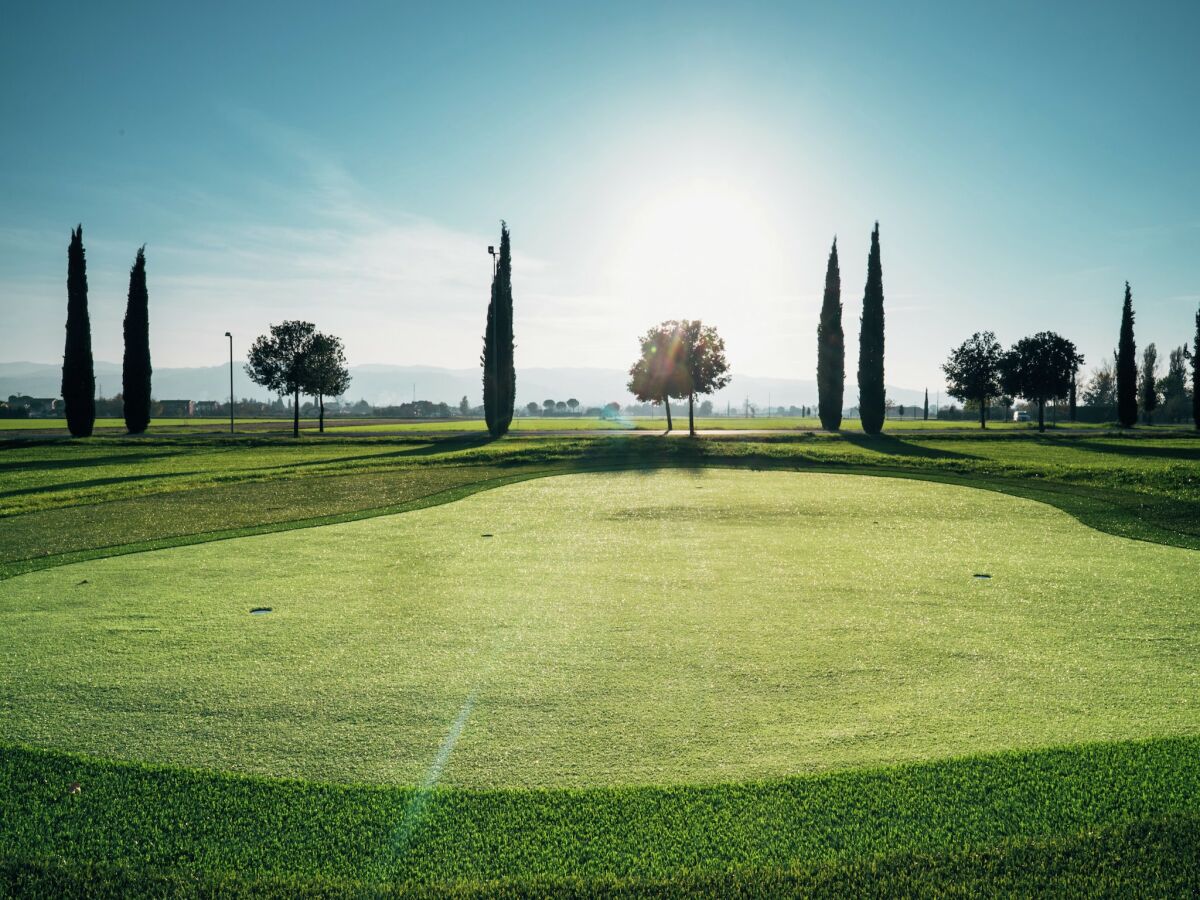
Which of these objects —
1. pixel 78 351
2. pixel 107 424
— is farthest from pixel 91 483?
pixel 107 424

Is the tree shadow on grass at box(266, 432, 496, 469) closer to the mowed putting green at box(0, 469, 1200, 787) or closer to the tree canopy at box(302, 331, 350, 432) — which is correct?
the tree canopy at box(302, 331, 350, 432)

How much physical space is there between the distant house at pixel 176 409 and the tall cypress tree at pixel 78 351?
140 feet

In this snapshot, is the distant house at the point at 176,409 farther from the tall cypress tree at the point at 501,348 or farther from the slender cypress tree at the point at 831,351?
the slender cypress tree at the point at 831,351

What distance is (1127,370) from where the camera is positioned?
51375mm

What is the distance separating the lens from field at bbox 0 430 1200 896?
2416 millimetres

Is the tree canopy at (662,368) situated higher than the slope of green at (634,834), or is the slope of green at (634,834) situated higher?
the tree canopy at (662,368)

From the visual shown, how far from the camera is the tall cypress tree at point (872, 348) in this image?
42.0m

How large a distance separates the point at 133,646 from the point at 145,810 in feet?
7.48

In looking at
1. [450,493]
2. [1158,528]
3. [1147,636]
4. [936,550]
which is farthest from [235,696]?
[1158,528]

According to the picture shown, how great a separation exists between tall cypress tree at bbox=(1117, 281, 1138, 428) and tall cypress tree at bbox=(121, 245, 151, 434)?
67.7m

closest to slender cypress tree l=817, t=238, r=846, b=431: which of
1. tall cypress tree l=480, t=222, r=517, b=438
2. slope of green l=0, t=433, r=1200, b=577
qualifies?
slope of green l=0, t=433, r=1200, b=577

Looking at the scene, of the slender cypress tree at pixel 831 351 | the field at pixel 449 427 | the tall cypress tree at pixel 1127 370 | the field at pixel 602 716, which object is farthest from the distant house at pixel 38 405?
the tall cypress tree at pixel 1127 370

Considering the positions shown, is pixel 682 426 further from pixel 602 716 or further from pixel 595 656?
pixel 602 716

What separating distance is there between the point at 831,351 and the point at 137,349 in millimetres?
43434
